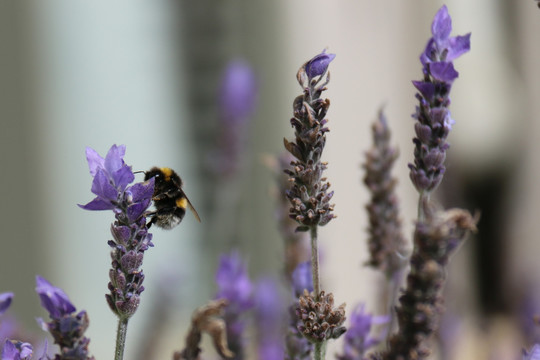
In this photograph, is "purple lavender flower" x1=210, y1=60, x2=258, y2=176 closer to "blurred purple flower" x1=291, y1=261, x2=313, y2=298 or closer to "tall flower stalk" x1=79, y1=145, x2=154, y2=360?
"blurred purple flower" x1=291, y1=261, x2=313, y2=298

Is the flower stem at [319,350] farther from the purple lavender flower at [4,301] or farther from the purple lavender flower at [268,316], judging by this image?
the purple lavender flower at [268,316]

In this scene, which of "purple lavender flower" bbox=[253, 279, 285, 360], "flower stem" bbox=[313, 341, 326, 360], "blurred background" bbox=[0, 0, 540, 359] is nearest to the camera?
"flower stem" bbox=[313, 341, 326, 360]

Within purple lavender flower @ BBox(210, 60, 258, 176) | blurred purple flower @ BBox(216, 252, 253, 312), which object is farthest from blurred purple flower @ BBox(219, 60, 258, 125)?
blurred purple flower @ BBox(216, 252, 253, 312)

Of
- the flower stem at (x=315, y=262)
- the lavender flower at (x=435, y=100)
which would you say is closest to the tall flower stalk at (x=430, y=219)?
the lavender flower at (x=435, y=100)

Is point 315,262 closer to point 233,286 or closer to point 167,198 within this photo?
point 233,286

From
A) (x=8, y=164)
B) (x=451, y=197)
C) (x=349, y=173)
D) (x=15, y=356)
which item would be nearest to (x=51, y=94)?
(x=8, y=164)

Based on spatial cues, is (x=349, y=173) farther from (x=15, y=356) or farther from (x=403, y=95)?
(x=15, y=356)
